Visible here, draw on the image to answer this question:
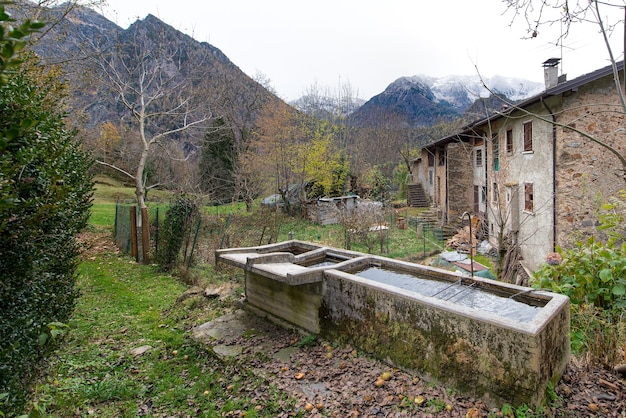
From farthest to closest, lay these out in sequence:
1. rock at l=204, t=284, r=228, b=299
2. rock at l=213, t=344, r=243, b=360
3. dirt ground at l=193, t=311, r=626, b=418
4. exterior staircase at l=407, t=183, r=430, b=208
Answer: exterior staircase at l=407, t=183, r=430, b=208 < rock at l=204, t=284, r=228, b=299 < rock at l=213, t=344, r=243, b=360 < dirt ground at l=193, t=311, r=626, b=418

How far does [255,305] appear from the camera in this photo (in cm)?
608

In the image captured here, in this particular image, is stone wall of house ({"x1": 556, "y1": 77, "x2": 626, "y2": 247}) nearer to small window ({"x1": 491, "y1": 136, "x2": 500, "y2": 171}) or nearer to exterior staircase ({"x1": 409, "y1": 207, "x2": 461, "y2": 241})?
small window ({"x1": 491, "y1": 136, "x2": 500, "y2": 171})

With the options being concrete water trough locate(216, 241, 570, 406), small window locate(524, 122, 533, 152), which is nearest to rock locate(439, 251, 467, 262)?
small window locate(524, 122, 533, 152)

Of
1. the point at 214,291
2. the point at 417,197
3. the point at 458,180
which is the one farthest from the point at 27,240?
the point at 417,197

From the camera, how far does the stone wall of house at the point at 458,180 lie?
20078mm

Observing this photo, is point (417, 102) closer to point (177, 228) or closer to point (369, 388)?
point (177, 228)

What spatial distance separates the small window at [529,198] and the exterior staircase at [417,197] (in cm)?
1418

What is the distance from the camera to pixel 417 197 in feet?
88.5

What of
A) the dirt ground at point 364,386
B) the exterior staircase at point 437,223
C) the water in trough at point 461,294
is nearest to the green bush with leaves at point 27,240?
the dirt ground at point 364,386

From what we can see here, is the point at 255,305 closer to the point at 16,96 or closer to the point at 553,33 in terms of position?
the point at 16,96

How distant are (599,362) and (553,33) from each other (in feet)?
11.0

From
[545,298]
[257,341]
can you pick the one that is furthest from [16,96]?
[545,298]

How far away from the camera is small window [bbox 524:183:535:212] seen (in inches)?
461

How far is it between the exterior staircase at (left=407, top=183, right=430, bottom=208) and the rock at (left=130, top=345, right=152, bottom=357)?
2367 centimetres
